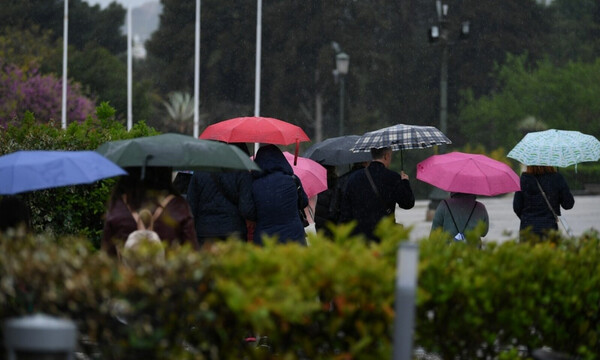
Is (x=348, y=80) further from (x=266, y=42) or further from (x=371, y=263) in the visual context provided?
(x=371, y=263)

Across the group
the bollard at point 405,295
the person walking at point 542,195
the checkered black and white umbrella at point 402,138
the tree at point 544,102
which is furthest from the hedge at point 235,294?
the tree at point 544,102

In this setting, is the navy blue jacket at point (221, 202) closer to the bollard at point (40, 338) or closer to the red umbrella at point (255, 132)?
the red umbrella at point (255, 132)

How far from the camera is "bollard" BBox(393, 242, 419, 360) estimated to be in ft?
13.8

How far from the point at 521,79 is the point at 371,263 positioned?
52432mm

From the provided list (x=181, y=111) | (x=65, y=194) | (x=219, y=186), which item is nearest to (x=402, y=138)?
(x=219, y=186)

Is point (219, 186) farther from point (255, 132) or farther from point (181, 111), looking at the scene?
point (181, 111)

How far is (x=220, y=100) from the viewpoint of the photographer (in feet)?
195

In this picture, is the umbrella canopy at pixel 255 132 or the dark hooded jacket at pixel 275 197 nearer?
the dark hooded jacket at pixel 275 197

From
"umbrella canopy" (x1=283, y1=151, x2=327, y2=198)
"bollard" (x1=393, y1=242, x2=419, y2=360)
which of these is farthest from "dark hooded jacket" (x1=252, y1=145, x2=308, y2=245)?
"bollard" (x1=393, y1=242, x2=419, y2=360)

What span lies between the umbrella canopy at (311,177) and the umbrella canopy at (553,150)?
1.63 meters

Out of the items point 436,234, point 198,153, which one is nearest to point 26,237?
point 198,153

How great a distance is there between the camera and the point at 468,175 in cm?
879

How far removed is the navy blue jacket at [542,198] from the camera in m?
9.36

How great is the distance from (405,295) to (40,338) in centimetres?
138
